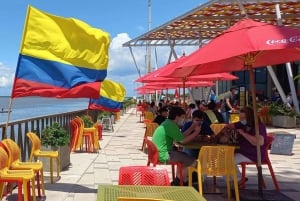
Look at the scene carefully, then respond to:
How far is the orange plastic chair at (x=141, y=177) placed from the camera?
14.2ft

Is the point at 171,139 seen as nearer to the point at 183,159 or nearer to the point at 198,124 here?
the point at 183,159

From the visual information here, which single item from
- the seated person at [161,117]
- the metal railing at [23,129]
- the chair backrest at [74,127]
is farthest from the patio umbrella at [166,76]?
the metal railing at [23,129]

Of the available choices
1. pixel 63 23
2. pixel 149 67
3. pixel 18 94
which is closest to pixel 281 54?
pixel 63 23

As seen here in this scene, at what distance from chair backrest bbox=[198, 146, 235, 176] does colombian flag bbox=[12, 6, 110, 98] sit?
6.54 ft

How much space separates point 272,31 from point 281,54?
2.10 meters

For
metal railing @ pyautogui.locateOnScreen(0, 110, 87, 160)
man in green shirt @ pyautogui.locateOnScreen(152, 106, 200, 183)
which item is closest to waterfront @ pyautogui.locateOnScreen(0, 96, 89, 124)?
metal railing @ pyautogui.locateOnScreen(0, 110, 87, 160)

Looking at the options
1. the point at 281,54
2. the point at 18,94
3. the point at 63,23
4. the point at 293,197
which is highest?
the point at 63,23

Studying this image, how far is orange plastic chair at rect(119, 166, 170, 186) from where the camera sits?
434 cm

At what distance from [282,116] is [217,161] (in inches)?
636

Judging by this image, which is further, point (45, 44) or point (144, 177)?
point (45, 44)

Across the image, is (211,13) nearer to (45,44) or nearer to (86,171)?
(86,171)

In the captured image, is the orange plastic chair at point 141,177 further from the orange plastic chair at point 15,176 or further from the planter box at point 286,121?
the planter box at point 286,121

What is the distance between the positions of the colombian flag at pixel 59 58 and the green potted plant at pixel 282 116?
15.6 m

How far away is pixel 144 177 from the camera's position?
4379mm
